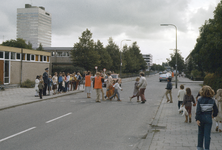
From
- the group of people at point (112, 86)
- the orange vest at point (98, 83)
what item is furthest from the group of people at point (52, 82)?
the orange vest at point (98, 83)

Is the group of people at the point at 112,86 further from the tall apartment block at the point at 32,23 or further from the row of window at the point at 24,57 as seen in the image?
the tall apartment block at the point at 32,23

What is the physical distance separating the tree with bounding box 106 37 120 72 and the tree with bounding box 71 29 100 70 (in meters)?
15.7

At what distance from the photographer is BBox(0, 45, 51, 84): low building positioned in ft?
81.8

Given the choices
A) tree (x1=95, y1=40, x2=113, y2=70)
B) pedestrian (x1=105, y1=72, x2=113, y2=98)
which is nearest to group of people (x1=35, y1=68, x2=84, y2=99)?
pedestrian (x1=105, y1=72, x2=113, y2=98)

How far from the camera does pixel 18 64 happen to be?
89.4 ft

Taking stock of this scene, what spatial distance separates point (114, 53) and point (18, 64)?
3367cm

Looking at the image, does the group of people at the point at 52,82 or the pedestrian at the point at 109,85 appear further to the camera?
the group of people at the point at 52,82

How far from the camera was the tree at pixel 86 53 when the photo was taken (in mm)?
41344

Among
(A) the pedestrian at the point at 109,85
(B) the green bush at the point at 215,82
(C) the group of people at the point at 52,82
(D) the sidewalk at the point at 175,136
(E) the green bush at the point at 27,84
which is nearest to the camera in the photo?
(D) the sidewalk at the point at 175,136

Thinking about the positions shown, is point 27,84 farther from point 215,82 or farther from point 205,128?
point 205,128

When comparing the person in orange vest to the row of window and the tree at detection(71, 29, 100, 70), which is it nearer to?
the row of window

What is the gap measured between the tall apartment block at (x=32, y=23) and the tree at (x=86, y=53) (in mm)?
153060

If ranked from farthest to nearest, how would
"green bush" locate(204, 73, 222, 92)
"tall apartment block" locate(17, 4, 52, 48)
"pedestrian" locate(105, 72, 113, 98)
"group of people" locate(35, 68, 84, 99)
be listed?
"tall apartment block" locate(17, 4, 52, 48), "green bush" locate(204, 73, 222, 92), "group of people" locate(35, 68, 84, 99), "pedestrian" locate(105, 72, 113, 98)

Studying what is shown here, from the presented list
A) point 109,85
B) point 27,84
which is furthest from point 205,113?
point 27,84
